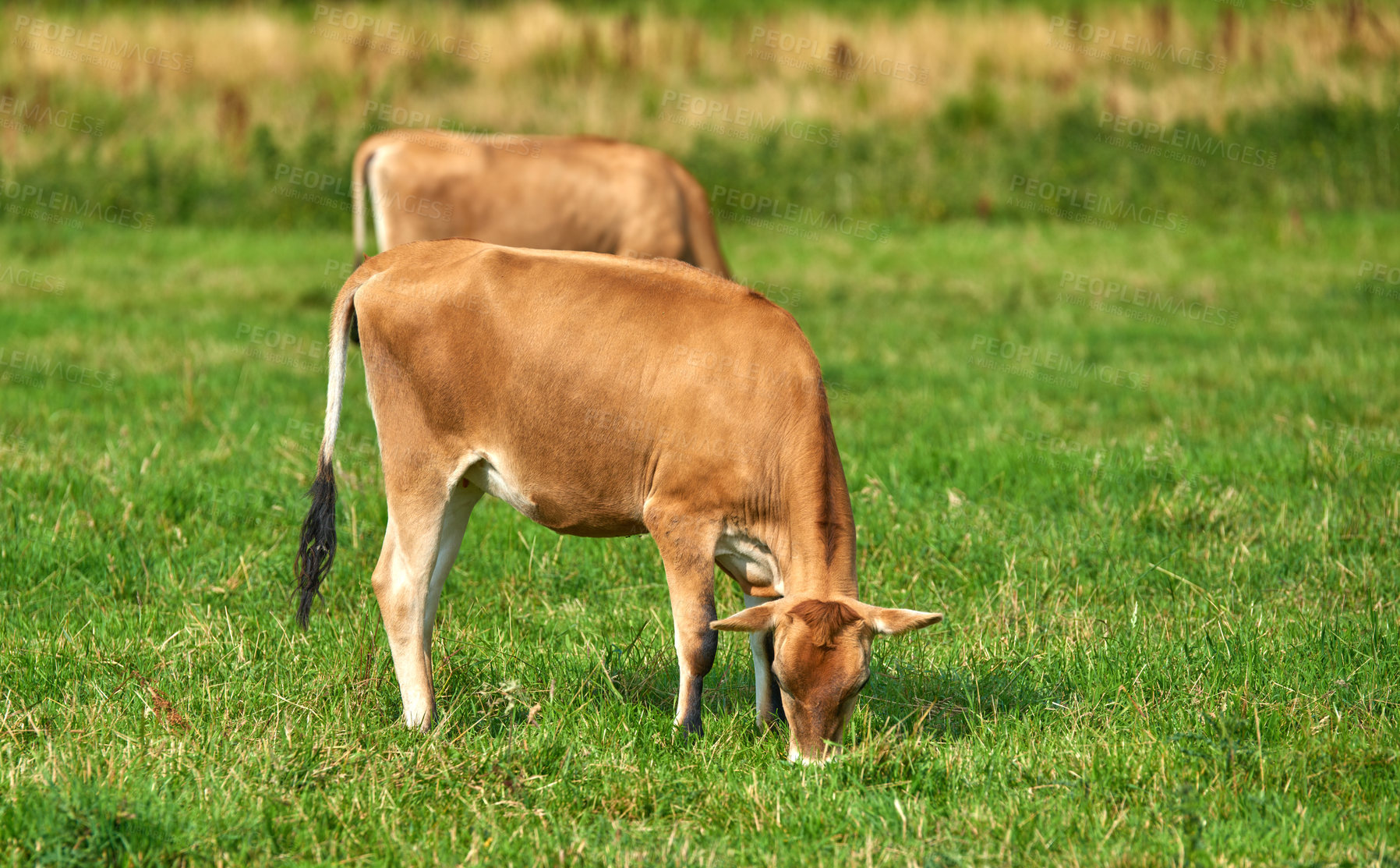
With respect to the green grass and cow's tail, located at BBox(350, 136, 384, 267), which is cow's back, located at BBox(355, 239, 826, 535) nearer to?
the green grass

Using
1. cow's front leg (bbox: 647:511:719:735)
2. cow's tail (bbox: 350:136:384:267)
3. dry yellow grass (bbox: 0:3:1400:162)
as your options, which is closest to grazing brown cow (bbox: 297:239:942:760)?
cow's front leg (bbox: 647:511:719:735)

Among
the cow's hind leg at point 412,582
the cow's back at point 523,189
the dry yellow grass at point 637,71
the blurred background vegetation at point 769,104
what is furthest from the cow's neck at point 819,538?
the dry yellow grass at point 637,71

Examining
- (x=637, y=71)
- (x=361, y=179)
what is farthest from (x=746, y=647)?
(x=637, y=71)

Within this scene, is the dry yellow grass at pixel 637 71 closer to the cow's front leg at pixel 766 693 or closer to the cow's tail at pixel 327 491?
the cow's tail at pixel 327 491

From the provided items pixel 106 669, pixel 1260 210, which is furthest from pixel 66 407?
pixel 1260 210

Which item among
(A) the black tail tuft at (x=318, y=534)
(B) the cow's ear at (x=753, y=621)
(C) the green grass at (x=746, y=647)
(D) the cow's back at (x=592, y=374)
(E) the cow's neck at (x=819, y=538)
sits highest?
(D) the cow's back at (x=592, y=374)

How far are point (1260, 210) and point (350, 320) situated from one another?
14251 millimetres

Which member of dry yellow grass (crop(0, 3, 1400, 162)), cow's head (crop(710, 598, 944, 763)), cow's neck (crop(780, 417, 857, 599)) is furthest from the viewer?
dry yellow grass (crop(0, 3, 1400, 162))

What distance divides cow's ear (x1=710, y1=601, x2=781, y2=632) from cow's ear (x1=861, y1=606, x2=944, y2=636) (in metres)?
0.27

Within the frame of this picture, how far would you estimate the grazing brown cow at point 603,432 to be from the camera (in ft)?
14.8

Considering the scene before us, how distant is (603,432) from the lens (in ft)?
15.3

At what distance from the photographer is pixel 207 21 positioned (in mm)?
22875

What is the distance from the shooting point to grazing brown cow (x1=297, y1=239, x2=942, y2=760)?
4523 millimetres

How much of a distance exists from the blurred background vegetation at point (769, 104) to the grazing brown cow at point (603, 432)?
482 inches
